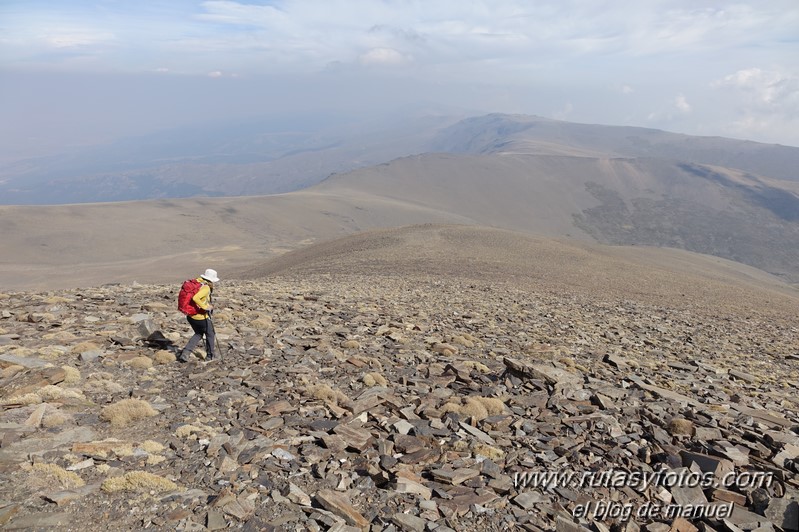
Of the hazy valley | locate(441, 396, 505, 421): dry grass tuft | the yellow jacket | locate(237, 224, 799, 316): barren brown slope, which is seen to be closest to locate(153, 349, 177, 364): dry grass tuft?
the hazy valley

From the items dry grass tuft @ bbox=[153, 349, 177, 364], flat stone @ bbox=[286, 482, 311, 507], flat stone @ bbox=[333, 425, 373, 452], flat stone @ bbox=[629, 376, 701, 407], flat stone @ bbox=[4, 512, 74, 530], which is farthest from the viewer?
dry grass tuft @ bbox=[153, 349, 177, 364]

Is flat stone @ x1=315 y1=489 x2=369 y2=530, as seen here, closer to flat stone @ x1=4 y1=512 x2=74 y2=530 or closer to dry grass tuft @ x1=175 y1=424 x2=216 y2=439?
dry grass tuft @ x1=175 y1=424 x2=216 y2=439

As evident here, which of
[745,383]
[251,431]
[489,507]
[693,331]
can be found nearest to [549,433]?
[489,507]

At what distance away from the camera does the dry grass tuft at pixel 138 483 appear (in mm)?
5961

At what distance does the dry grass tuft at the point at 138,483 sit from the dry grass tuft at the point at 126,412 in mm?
1999

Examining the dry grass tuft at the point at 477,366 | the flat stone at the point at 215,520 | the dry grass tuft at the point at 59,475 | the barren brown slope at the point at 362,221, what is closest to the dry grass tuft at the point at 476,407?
the dry grass tuft at the point at 477,366

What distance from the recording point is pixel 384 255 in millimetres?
40906

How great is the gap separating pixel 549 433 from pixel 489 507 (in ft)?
8.92

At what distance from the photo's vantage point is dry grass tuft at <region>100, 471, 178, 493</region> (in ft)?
19.6

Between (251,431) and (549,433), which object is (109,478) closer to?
(251,431)

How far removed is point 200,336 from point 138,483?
17.7 feet

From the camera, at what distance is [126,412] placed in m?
8.09

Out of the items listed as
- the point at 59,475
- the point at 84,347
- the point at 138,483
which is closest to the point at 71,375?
the point at 84,347

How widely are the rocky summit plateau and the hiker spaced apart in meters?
0.43
